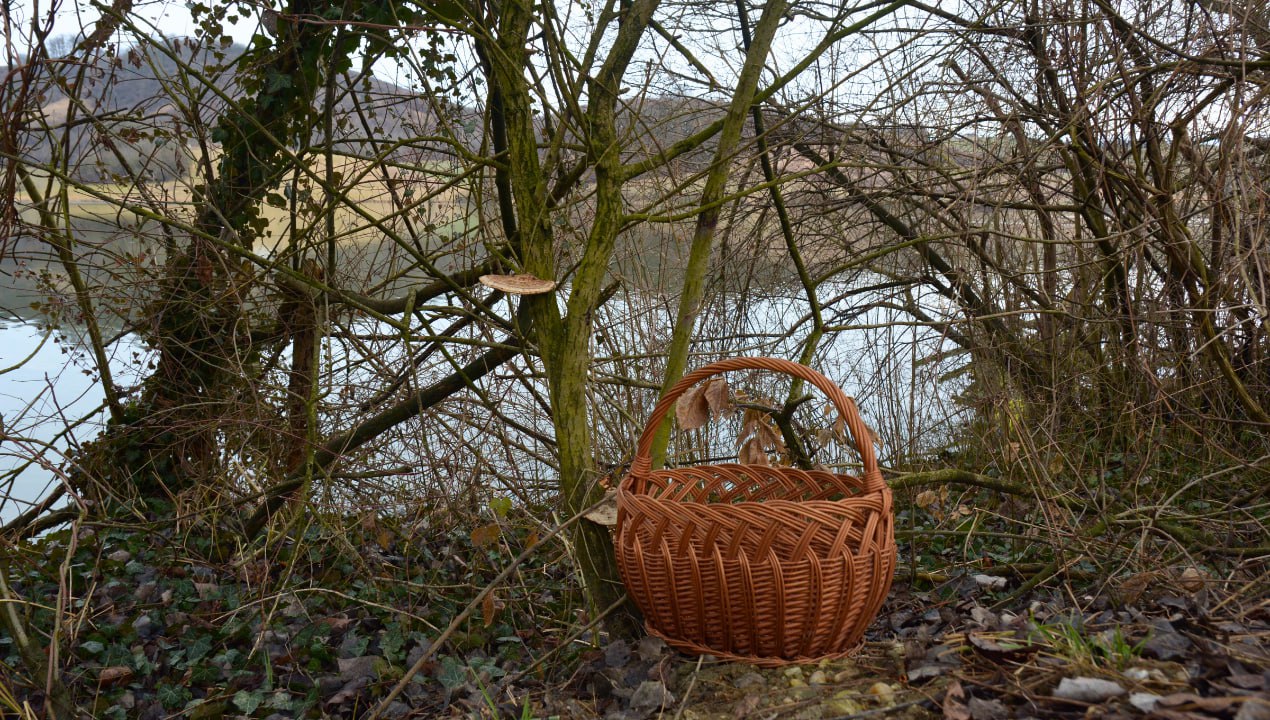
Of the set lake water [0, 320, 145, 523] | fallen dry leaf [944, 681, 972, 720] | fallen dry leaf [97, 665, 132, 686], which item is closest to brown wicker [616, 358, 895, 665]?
fallen dry leaf [944, 681, 972, 720]

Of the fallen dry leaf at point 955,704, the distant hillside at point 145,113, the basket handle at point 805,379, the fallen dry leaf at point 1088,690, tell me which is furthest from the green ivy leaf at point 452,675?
the distant hillside at point 145,113

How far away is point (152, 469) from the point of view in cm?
463

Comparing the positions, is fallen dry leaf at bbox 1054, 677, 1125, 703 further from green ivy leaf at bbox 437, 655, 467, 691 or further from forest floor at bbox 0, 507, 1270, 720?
green ivy leaf at bbox 437, 655, 467, 691

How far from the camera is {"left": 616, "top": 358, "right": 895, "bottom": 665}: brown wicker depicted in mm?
2316

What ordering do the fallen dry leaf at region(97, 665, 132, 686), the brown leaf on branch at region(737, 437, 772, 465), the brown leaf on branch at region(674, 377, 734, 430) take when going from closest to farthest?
the brown leaf on branch at region(674, 377, 734, 430) → the brown leaf on branch at region(737, 437, 772, 465) → the fallen dry leaf at region(97, 665, 132, 686)

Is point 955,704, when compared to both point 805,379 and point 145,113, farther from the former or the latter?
point 145,113

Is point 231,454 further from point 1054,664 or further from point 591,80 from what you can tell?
point 1054,664

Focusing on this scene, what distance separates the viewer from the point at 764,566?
7.61 feet

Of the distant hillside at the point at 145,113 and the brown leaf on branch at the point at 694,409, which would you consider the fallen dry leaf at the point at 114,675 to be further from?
the brown leaf on branch at the point at 694,409

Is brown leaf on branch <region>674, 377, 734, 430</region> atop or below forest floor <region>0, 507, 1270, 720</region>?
atop

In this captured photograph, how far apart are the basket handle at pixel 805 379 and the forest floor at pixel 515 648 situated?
46 centimetres

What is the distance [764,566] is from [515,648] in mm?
1368

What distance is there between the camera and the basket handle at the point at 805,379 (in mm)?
2441

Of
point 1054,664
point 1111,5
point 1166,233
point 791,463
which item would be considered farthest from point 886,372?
point 1054,664
